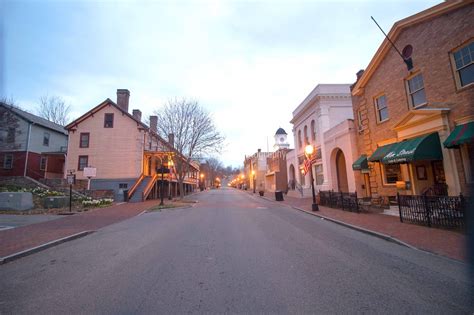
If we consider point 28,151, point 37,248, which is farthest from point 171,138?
point 37,248

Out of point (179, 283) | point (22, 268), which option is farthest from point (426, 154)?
point (22, 268)

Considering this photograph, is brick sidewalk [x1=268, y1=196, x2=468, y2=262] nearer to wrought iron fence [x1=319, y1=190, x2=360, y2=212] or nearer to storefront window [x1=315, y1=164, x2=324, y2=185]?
wrought iron fence [x1=319, y1=190, x2=360, y2=212]

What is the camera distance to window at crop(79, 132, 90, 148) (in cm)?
2777

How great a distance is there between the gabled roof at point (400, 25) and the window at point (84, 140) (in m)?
28.6

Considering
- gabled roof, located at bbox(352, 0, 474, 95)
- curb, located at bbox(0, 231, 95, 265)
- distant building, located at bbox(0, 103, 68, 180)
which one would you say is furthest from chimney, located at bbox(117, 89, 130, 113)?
gabled roof, located at bbox(352, 0, 474, 95)

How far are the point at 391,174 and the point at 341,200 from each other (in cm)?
328

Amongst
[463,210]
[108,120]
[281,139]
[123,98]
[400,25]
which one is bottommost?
[463,210]

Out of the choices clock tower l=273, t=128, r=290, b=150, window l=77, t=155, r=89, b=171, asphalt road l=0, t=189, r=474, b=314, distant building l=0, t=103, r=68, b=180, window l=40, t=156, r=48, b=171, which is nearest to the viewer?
asphalt road l=0, t=189, r=474, b=314

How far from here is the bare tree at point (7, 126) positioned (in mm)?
18625

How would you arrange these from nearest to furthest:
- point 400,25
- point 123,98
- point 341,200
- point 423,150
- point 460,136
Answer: point 460,136 → point 423,150 → point 400,25 → point 341,200 → point 123,98

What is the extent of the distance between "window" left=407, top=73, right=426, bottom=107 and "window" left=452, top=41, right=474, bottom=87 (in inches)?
63.3

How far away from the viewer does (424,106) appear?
1127 centimetres

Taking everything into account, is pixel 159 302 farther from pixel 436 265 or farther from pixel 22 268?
pixel 436 265

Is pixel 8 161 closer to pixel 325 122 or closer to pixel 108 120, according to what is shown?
pixel 108 120
